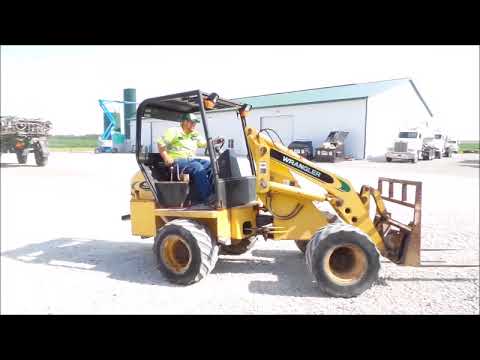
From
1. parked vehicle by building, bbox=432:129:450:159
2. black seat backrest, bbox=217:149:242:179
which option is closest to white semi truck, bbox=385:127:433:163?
parked vehicle by building, bbox=432:129:450:159

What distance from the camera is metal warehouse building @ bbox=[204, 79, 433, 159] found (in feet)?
84.9

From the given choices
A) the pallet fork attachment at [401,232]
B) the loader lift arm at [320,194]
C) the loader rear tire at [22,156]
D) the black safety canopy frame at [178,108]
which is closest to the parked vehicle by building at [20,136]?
the loader rear tire at [22,156]

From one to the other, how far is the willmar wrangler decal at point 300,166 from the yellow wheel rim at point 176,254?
162 cm

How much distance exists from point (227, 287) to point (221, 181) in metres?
1.28

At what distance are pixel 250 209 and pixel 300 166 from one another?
0.88 m

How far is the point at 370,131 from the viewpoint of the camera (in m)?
25.9

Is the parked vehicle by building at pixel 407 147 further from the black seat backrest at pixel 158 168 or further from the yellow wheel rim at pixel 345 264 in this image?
the black seat backrest at pixel 158 168

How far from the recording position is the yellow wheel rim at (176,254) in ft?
14.3

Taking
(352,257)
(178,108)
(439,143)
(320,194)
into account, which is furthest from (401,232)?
(439,143)

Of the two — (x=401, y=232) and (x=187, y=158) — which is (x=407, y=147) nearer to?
(x=401, y=232)

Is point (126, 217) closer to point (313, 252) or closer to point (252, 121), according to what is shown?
point (313, 252)

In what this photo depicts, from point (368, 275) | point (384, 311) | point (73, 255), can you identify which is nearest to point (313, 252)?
point (368, 275)

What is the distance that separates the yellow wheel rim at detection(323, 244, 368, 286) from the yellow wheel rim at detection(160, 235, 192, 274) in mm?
1661

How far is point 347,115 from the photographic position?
86.9ft
